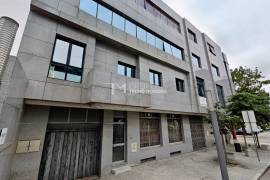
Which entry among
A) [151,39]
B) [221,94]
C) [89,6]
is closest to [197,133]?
[221,94]

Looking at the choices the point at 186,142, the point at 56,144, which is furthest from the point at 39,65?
the point at 186,142

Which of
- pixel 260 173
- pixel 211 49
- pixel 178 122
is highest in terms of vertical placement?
pixel 211 49

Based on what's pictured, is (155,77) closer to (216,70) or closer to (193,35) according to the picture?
(193,35)

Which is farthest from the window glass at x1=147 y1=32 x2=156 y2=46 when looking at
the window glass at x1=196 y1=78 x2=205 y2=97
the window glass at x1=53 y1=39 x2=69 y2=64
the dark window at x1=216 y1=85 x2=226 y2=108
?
the dark window at x1=216 y1=85 x2=226 y2=108

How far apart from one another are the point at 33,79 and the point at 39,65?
0.66m

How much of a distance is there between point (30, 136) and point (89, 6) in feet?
24.4

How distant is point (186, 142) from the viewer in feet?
37.8

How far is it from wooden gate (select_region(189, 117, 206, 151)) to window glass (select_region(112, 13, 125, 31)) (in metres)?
10.8

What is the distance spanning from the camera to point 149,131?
9.58 metres

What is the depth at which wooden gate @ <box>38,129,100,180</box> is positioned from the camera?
5668mm

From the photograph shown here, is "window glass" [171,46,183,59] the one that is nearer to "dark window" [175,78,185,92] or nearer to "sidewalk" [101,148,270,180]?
"dark window" [175,78,185,92]

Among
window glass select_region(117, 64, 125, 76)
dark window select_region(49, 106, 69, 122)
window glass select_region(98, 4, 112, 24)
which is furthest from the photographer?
window glass select_region(117, 64, 125, 76)

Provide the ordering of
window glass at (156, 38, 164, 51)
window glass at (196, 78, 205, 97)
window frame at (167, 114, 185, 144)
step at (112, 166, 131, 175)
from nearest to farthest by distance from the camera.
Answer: step at (112, 166, 131, 175)
window frame at (167, 114, 185, 144)
window glass at (156, 38, 164, 51)
window glass at (196, 78, 205, 97)

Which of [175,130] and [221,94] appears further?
A: [221,94]
